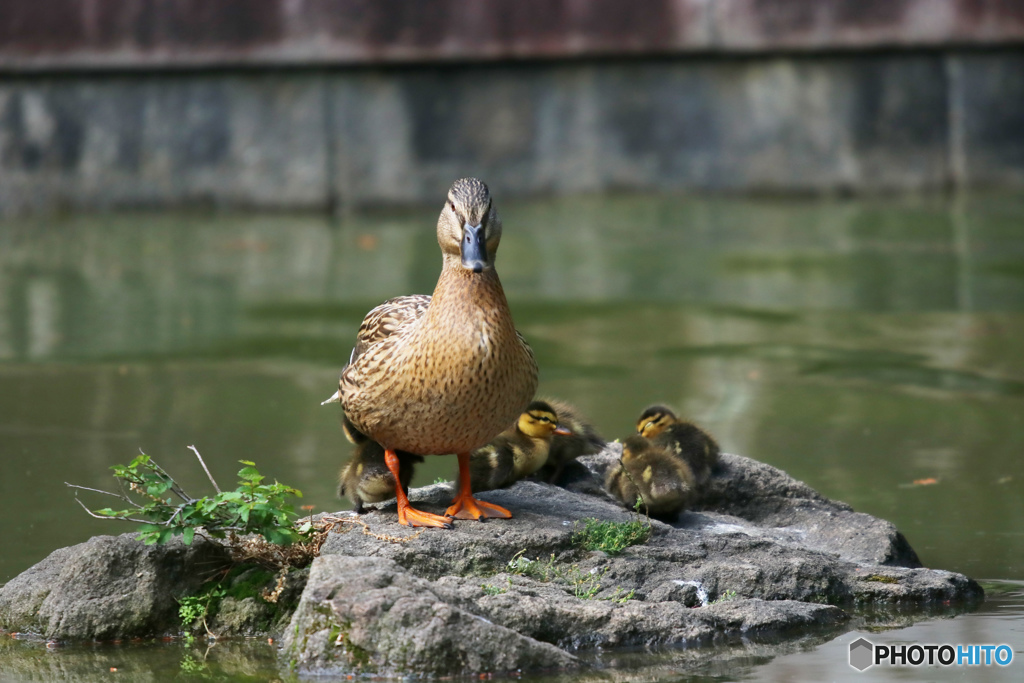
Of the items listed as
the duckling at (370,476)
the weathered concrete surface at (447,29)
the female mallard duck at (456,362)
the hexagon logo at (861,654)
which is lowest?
the hexagon logo at (861,654)

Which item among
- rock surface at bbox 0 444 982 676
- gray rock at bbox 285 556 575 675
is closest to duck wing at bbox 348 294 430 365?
rock surface at bbox 0 444 982 676

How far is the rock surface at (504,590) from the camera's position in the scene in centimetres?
409

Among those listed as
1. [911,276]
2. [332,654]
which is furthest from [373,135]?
[332,654]

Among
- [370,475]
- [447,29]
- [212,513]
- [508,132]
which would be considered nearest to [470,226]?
[370,475]

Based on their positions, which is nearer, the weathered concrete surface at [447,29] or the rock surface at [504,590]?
the rock surface at [504,590]

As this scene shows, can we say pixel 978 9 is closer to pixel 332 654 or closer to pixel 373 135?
pixel 373 135

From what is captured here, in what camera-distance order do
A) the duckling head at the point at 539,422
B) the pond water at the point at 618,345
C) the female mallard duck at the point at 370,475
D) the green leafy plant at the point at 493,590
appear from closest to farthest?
the green leafy plant at the point at 493,590 < the female mallard duck at the point at 370,475 < the duckling head at the point at 539,422 < the pond water at the point at 618,345

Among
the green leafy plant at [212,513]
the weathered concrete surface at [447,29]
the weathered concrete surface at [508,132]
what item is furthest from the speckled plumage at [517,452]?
the weathered concrete surface at [508,132]

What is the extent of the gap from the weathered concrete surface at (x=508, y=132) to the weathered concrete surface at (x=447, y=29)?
254 mm

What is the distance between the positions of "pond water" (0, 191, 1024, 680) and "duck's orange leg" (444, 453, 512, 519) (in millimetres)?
1018

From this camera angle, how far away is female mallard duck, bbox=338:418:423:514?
5141mm

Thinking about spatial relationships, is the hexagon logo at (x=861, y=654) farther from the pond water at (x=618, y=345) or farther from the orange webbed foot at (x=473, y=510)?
the orange webbed foot at (x=473, y=510)

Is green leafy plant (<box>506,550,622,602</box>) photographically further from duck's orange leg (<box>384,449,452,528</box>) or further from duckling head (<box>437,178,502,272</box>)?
duckling head (<box>437,178,502,272</box>)

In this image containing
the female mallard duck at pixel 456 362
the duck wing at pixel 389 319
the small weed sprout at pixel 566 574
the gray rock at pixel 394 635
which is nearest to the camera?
the gray rock at pixel 394 635
